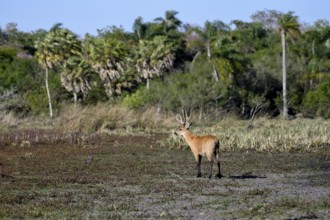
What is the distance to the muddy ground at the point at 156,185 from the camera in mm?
13359

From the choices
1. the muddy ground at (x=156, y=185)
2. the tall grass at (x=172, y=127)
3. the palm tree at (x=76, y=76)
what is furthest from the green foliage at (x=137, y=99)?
the muddy ground at (x=156, y=185)

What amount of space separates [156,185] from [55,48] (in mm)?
42303

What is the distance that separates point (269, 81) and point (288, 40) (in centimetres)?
1131

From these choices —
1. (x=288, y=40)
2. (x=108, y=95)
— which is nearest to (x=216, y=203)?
(x=108, y=95)

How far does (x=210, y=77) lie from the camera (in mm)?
58438

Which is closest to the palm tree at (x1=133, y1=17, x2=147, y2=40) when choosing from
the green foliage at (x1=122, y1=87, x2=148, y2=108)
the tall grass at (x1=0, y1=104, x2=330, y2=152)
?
the green foliage at (x1=122, y1=87, x2=148, y2=108)

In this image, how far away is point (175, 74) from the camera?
60500 millimetres

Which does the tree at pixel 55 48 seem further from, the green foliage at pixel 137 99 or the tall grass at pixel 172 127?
the tall grass at pixel 172 127

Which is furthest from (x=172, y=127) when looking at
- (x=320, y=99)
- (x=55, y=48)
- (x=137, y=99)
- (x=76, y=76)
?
(x=55, y=48)

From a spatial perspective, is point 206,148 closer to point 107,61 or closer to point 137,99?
point 137,99

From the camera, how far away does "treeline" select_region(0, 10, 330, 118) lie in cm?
5556

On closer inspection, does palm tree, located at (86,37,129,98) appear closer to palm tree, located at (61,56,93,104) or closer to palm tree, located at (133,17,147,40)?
palm tree, located at (61,56,93,104)

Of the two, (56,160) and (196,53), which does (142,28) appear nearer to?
(196,53)

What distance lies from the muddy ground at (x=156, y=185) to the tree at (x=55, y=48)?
2954 centimetres
